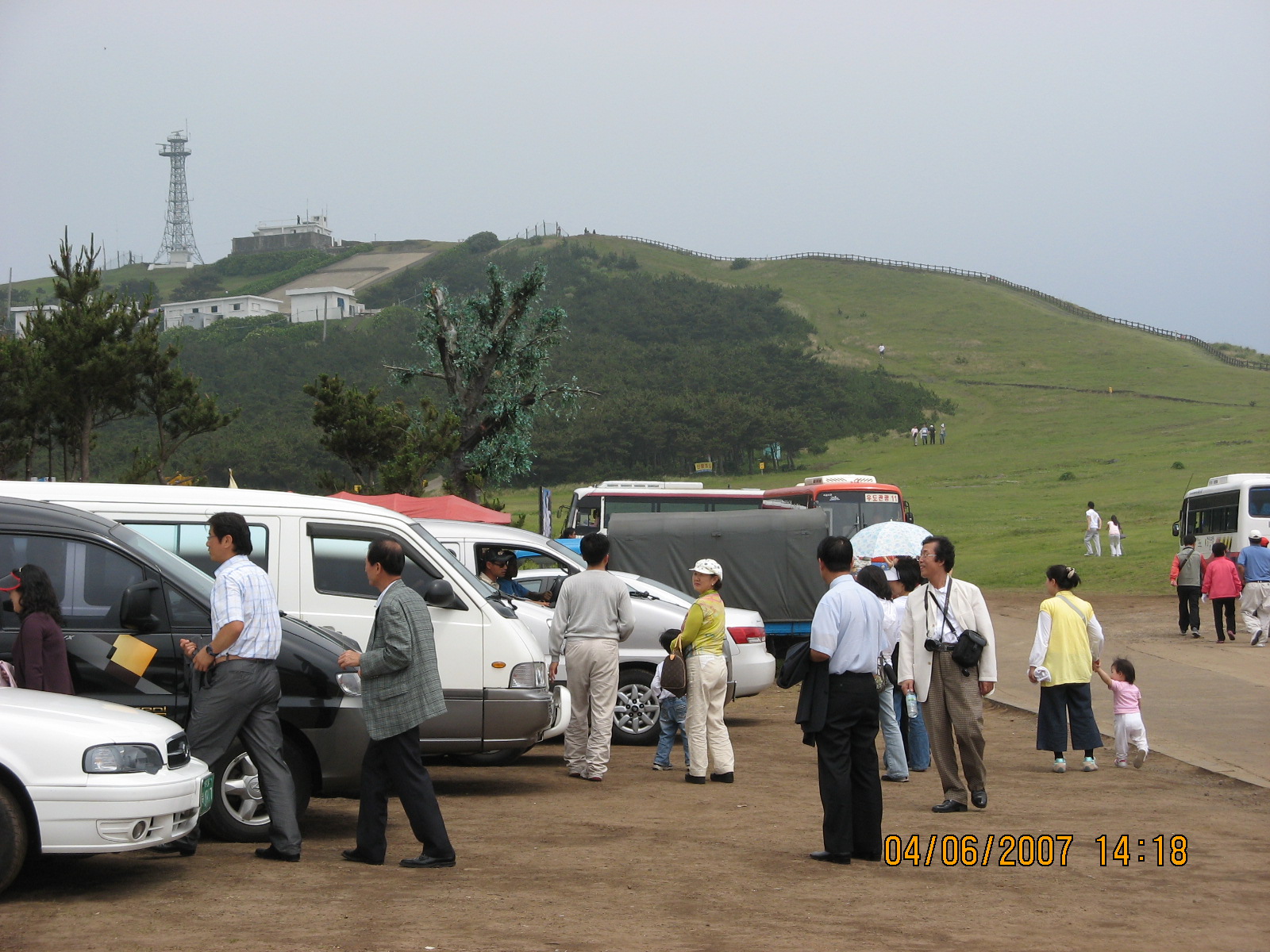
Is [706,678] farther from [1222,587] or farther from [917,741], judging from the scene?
[1222,587]

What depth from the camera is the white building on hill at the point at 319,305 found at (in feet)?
456

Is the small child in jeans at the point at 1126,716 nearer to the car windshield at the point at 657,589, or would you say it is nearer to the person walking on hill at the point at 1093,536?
the car windshield at the point at 657,589

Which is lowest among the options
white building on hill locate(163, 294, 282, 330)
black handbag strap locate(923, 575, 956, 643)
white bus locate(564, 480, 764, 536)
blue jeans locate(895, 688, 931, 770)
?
blue jeans locate(895, 688, 931, 770)

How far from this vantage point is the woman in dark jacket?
21.3 feet

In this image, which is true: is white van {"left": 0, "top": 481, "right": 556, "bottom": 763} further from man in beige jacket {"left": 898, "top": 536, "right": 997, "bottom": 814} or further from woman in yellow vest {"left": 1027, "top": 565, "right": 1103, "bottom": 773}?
woman in yellow vest {"left": 1027, "top": 565, "right": 1103, "bottom": 773}

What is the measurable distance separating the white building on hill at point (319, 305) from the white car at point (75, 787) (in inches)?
5354

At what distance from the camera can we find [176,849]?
6684 millimetres

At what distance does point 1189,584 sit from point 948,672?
50.9 feet

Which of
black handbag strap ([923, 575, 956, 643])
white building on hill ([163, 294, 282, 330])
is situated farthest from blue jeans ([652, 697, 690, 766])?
white building on hill ([163, 294, 282, 330])

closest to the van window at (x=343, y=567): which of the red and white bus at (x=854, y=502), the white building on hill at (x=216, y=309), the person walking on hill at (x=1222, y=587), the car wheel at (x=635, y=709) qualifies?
the car wheel at (x=635, y=709)

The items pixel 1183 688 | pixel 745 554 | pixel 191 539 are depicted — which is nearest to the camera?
pixel 191 539

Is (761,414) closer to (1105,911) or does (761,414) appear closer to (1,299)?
(1105,911)

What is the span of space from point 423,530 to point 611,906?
13.9 ft

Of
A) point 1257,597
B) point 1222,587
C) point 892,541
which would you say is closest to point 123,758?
point 892,541
